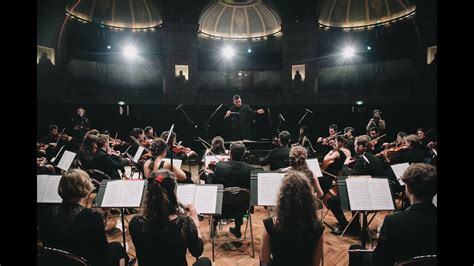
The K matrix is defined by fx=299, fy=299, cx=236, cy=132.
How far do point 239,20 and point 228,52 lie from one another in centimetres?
205

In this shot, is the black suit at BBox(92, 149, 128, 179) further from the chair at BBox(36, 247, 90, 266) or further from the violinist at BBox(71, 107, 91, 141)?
the violinist at BBox(71, 107, 91, 141)

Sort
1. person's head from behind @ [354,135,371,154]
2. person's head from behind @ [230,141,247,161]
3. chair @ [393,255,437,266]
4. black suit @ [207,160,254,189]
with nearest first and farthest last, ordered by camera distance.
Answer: chair @ [393,255,437,266] → black suit @ [207,160,254,189] → person's head from behind @ [230,141,247,161] → person's head from behind @ [354,135,371,154]

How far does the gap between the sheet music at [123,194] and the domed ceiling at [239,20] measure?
1417 cm

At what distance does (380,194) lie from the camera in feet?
10.1

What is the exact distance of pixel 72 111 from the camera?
11859mm

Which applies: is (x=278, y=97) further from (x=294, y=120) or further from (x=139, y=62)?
(x=139, y=62)

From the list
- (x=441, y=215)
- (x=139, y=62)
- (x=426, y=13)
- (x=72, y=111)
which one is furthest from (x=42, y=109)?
(x=426, y=13)

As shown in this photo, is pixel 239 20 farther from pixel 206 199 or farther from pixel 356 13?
pixel 206 199

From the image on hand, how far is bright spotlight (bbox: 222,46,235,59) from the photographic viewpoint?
1613 centimetres

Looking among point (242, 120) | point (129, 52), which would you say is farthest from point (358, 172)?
point (129, 52)

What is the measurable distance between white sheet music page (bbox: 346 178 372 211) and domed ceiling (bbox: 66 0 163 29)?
44.7ft

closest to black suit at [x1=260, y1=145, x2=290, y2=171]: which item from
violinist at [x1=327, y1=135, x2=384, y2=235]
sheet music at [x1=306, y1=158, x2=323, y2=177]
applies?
sheet music at [x1=306, y1=158, x2=323, y2=177]

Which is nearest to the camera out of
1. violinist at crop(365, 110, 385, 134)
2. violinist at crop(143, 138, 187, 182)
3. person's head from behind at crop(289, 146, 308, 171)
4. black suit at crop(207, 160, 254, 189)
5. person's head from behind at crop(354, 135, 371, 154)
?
person's head from behind at crop(289, 146, 308, 171)
